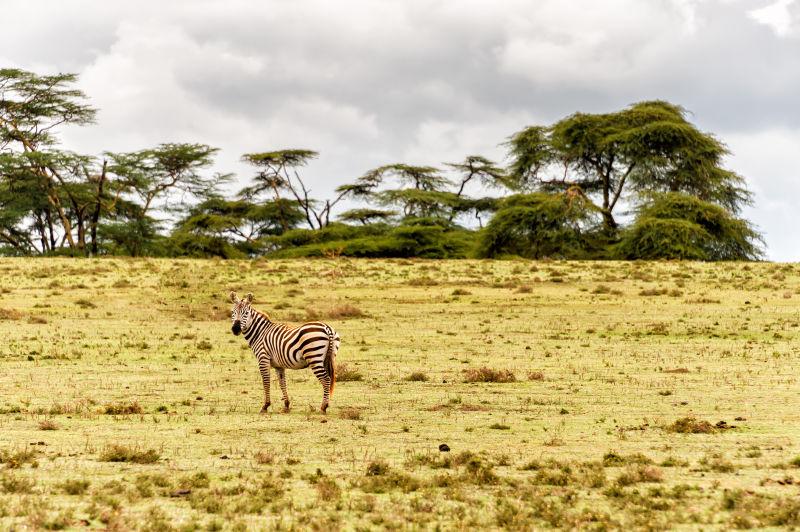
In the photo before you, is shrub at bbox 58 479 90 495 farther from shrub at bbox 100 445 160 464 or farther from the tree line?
the tree line

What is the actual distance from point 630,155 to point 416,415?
5638 cm

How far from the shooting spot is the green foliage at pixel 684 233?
6122 centimetres

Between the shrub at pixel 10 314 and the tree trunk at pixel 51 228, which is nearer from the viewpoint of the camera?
the shrub at pixel 10 314

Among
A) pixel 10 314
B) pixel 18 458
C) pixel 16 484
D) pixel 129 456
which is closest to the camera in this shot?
pixel 16 484

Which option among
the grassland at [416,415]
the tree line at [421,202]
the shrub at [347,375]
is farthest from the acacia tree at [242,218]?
the shrub at [347,375]

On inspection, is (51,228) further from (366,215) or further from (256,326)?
(256,326)

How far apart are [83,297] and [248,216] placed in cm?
4207

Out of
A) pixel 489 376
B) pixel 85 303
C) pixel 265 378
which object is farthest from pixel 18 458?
pixel 85 303

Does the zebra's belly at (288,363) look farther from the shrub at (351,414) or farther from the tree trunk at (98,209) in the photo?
the tree trunk at (98,209)

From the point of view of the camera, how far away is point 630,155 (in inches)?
2753

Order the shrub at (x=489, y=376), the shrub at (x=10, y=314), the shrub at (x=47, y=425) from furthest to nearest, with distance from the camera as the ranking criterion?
the shrub at (x=10, y=314)
the shrub at (x=489, y=376)
the shrub at (x=47, y=425)

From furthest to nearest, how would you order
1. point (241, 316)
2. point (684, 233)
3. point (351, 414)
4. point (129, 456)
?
point (684, 233) < point (241, 316) < point (351, 414) < point (129, 456)

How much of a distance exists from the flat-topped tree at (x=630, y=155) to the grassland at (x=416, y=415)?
31.8 m

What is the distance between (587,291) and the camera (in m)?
40.3
